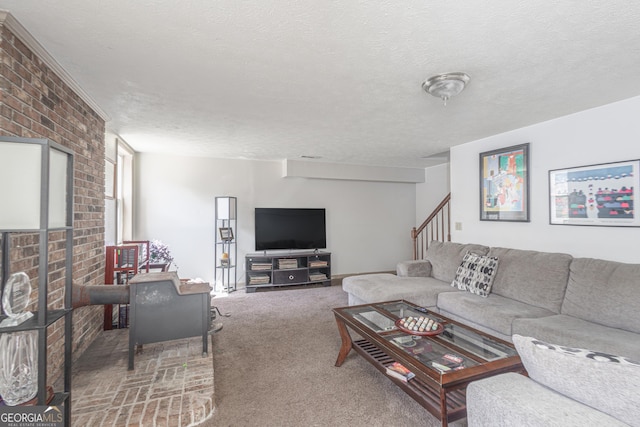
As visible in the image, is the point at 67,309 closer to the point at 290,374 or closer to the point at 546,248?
the point at 290,374

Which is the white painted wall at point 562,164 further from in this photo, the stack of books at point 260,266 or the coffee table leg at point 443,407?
the stack of books at point 260,266

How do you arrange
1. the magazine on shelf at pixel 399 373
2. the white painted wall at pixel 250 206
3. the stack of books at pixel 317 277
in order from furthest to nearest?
the stack of books at pixel 317 277
the white painted wall at pixel 250 206
the magazine on shelf at pixel 399 373

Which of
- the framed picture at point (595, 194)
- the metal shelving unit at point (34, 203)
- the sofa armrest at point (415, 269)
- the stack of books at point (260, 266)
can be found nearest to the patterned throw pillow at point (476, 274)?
the sofa armrest at point (415, 269)

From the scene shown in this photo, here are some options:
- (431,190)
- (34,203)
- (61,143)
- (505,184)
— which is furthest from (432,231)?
(34,203)

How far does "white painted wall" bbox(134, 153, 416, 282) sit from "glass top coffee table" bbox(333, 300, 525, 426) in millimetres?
3303

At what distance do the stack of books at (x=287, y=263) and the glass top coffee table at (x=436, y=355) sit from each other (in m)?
2.70

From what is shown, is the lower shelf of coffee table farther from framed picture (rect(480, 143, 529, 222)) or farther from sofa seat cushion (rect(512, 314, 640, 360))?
framed picture (rect(480, 143, 529, 222))

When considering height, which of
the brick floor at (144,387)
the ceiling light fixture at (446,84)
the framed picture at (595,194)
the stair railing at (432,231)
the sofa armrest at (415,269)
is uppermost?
the ceiling light fixture at (446,84)

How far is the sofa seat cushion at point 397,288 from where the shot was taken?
3.22m

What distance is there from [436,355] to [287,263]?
364cm

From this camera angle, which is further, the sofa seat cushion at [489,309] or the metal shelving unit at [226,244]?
the metal shelving unit at [226,244]

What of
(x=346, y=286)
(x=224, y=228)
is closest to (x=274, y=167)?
(x=224, y=228)

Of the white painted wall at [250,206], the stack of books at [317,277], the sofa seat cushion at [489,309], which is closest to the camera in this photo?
the sofa seat cushion at [489,309]

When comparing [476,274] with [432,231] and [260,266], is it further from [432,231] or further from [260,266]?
[260,266]
